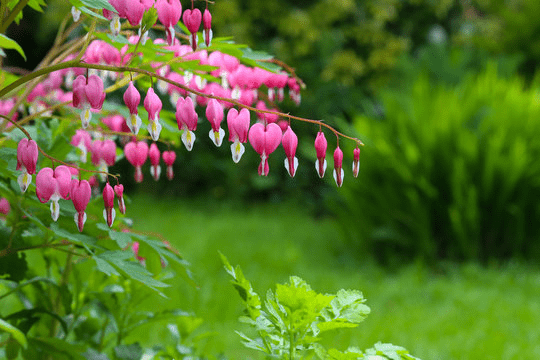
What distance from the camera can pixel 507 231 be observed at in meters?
4.76

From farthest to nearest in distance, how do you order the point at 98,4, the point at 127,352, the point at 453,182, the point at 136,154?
the point at 453,182 < the point at 127,352 < the point at 136,154 < the point at 98,4

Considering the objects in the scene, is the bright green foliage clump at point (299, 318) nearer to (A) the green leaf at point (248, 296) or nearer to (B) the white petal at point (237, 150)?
(A) the green leaf at point (248, 296)

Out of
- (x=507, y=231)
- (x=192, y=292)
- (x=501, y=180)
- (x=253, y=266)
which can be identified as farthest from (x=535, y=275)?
(x=192, y=292)

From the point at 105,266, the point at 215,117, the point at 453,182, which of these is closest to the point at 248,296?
the point at 105,266

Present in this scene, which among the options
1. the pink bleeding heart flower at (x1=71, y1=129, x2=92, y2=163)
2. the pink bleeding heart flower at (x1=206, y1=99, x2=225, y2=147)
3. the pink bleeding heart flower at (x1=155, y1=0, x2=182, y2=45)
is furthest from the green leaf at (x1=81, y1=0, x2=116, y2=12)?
the pink bleeding heart flower at (x1=71, y1=129, x2=92, y2=163)

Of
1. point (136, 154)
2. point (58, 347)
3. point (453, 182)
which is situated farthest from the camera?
point (453, 182)

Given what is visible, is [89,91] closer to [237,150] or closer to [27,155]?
[27,155]

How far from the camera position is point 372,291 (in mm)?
4152

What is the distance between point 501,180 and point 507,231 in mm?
426

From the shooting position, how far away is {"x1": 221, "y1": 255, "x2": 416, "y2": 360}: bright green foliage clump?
1.25 metres

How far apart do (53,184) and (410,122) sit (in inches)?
163

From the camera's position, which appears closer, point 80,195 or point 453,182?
point 80,195

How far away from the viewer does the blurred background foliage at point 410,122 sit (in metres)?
4.66

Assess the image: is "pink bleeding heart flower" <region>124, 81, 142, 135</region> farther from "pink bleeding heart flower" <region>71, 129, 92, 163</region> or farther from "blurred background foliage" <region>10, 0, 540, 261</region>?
"blurred background foliage" <region>10, 0, 540, 261</region>
